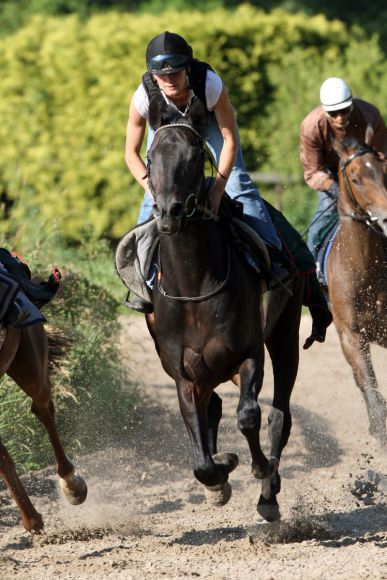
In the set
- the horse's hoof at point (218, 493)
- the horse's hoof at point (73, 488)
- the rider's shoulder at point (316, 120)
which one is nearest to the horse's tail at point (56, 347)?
the horse's hoof at point (73, 488)

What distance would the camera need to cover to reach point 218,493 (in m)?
5.84

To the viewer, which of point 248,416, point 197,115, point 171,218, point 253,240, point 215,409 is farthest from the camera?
point 215,409

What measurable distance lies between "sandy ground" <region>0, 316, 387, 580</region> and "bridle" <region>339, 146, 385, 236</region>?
4.68 ft

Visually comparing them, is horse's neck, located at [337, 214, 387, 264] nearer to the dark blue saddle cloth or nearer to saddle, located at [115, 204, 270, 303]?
the dark blue saddle cloth

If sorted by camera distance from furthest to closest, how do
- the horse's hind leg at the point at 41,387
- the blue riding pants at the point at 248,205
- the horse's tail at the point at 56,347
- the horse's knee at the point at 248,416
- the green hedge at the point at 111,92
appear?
the green hedge at the point at 111,92, the horse's tail at the point at 56,347, the horse's hind leg at the point at 41,387, the blue riding pants at the point at 248,205, the horse's knee at the point at 248,416

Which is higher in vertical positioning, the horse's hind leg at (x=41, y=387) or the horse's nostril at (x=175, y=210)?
the horse's nostril at (x=175, y=210)

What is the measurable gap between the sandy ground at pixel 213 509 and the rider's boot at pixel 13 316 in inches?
47.1

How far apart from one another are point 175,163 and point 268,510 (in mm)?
2040

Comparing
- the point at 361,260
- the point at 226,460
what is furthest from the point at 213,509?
the point at 361,260

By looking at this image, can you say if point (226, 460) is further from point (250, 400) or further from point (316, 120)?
point (316, 120)

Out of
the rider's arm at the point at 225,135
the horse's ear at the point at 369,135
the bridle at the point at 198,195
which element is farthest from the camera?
the horse's ear at the point at 369,135

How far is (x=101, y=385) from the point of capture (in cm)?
823

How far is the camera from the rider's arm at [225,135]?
575 centimetres

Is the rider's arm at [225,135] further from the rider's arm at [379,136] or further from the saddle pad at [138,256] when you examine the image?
the rider's arm at [379,136]
